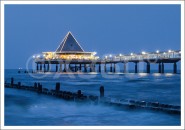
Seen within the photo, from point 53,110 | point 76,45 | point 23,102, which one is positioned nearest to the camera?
point 53,110

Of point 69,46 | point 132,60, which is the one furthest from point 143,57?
point 69,46

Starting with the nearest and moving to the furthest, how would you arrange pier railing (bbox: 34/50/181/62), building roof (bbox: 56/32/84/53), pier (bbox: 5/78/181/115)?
pier (bbox: 5/78/181/115) → pier railing (bbox: 34/50/181/62) → building roof (bbox: 56/32/84/53)

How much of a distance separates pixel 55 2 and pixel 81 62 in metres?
40.2

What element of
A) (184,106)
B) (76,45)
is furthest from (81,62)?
(184,106)

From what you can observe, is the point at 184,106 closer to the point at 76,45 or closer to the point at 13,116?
the point at 13,116

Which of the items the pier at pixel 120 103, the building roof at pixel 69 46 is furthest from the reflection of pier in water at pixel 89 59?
the pier at pixel 120 103

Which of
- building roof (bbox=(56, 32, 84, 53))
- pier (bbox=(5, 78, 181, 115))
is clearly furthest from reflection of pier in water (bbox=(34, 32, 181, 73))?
pier (bbox=(5, 78, 181, 115))

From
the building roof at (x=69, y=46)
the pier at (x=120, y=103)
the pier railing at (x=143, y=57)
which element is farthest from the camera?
the building roof at (x=69, y=46)

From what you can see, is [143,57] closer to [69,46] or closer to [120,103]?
[69,46]

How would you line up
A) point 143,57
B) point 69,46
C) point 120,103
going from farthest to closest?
point 69,46 < point 143,57 < point 120,103

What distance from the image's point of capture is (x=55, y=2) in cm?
699

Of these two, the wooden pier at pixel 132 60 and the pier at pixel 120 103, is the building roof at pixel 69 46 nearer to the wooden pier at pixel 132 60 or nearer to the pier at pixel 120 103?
the wooden pier at pixel 132 60

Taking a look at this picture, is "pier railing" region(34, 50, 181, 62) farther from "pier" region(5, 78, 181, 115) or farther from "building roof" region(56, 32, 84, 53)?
"pier" region(5, 78, 181, 115)

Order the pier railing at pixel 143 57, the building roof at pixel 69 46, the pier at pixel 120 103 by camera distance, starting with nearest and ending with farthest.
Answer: the pier at pixel 120 103 < the pier railing at pixel 143 57 < the building roof at pixel 69 46
